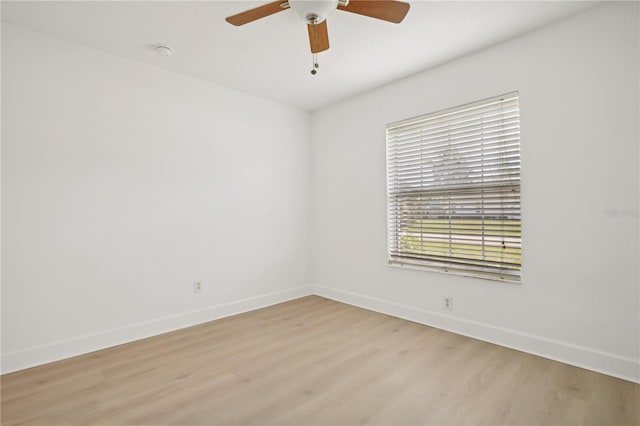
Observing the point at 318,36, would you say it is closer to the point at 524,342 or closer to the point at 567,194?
the point at 567,194

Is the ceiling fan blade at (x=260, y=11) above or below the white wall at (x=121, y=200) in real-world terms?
above

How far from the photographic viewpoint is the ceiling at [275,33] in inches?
89.3

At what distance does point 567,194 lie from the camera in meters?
2.41

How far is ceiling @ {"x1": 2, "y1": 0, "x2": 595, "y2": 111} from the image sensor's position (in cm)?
227

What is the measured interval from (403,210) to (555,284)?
152cm

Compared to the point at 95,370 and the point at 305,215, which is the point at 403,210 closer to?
the point at 305,215

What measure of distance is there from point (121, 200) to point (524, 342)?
12.1 ft

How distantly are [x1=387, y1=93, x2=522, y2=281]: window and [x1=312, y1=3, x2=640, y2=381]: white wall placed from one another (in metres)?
0.10

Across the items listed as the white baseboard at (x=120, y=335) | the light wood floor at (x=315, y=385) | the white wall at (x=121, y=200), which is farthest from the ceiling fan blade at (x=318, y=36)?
the white baseboard at (x=120, y=335)

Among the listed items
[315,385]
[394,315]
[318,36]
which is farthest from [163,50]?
[394,315]

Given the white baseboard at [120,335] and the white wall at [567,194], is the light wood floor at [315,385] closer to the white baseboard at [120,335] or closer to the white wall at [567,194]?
the white baseboard at [120,335]

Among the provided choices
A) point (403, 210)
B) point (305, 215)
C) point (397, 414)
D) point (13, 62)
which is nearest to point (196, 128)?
point (13, 62)

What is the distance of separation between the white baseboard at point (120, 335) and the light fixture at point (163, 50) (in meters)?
2.48

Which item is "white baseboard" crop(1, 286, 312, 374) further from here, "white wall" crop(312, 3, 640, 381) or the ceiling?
the ceiling
